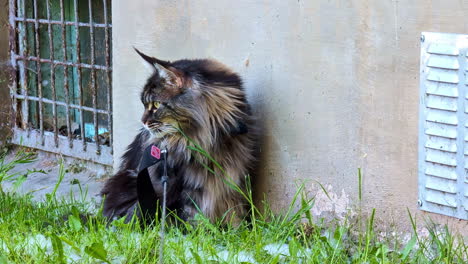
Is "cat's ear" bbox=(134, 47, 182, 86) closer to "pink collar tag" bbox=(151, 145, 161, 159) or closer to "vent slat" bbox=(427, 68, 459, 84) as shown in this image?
"pink collar tag" bbox=(151, 145, 161, 159)

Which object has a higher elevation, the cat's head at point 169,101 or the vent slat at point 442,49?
the vent slat at point 442,49

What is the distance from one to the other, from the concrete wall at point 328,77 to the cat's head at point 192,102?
278mm

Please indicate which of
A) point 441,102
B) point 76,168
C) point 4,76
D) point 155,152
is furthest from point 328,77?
point 4,76

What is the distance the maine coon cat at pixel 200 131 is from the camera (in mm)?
3865

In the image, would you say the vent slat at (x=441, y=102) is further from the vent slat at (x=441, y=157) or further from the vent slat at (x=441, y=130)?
the vent slat at (x=441, y=157)

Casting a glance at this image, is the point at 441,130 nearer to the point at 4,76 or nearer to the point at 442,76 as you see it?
the point at 442,76

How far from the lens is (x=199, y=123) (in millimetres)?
3869

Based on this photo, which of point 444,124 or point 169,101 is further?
point 169,101

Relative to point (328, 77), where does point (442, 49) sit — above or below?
above

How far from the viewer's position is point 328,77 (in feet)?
12.5

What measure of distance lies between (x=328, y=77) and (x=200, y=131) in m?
0.69

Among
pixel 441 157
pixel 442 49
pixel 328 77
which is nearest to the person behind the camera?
pixel 442 49

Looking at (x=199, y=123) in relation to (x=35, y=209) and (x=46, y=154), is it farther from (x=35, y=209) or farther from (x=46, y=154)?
(x=46, y=154)

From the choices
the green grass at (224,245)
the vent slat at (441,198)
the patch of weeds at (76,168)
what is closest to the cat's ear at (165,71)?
the green grass at (224,245)
